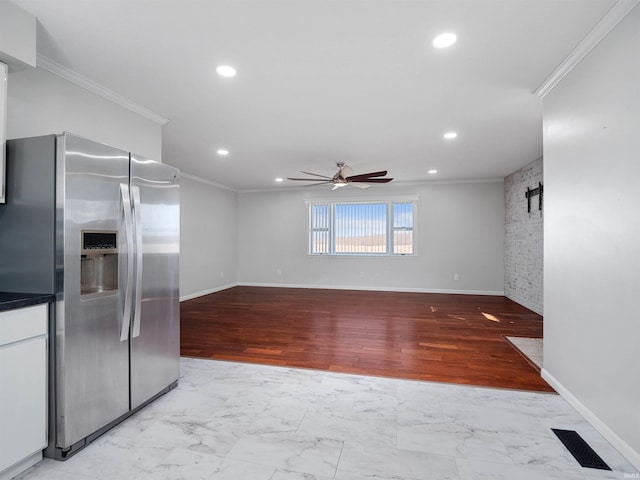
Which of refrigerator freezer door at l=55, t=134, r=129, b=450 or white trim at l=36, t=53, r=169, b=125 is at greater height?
white trim at l=36, t=53, r=169, b=125

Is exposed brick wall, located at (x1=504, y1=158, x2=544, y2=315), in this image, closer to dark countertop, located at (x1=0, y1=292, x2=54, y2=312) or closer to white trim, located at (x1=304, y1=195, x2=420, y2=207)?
white trim, located at (x1=304, y1=195, x2=420, y2=207)

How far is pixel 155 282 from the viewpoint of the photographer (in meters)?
2.41

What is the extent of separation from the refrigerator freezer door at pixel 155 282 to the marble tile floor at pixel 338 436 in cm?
24

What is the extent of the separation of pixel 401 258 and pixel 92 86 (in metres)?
6.50

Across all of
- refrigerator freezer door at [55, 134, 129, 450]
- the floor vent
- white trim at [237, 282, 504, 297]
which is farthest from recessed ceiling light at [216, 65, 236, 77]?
white trim at [237, 282, 504, 297]

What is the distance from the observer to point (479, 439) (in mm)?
1998

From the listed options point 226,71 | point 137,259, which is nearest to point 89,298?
point 137,259

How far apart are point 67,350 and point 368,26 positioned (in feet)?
8.65

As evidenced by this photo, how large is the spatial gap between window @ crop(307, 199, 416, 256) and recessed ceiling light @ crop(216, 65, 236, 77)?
18.3 feet

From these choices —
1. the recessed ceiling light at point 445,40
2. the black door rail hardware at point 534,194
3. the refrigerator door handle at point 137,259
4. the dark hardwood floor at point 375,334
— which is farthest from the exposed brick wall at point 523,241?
the refrigerator door handle at point 137,259

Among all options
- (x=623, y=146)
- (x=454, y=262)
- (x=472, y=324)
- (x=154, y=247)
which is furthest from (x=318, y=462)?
(x=454, y=262)

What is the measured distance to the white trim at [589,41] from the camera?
1.85 metres

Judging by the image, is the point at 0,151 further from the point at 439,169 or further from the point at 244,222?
the point at 244,222

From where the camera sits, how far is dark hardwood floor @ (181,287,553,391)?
10.1ft
